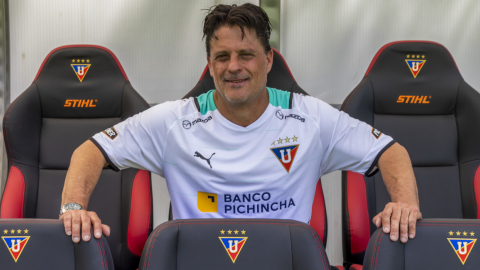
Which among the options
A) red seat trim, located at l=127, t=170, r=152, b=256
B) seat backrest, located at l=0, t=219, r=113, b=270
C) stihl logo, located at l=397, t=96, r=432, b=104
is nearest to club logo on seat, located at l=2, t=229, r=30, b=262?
seat backrest, located at l=0, t=219, r=113, b=270

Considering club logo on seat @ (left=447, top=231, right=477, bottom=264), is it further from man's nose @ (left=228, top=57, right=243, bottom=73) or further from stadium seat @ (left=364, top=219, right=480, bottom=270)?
man's nose @ (left=228, top=57, right=243, bottom=73)

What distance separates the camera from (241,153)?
1.33m

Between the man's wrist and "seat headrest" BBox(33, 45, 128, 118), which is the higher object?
"seat headrest" BBox(33, 45, 128, 118)

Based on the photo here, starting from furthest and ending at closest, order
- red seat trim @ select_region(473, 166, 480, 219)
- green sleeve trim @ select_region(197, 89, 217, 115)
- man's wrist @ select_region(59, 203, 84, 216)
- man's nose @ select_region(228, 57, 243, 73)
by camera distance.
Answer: red seat trim @ select_region(473, 166, 480, 219) < green sleeve trim @ select_region(197, 89, 217, 115) < man's nose @ select_region(228, 57, 243, 73) < man's wrist @ select_region(59, 203, 84, 216)

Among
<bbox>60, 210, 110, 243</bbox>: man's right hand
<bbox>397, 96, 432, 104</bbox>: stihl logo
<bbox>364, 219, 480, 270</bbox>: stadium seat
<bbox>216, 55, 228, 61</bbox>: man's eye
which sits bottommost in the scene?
<bbox>364, 219, 480, 270</bbox>: stadium seat

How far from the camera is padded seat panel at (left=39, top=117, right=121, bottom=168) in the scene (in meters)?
1.69

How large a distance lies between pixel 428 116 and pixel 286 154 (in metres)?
0.75

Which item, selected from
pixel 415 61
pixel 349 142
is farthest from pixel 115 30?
pixel 415 61

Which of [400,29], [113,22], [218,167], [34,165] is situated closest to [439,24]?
[400,29]

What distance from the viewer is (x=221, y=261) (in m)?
0.88

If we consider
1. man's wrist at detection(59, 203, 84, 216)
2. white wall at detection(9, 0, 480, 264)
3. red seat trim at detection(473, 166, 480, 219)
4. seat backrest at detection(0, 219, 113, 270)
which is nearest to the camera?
seat backrest at detection(0, 219, 113, 270)

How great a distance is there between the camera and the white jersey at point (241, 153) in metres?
1.32

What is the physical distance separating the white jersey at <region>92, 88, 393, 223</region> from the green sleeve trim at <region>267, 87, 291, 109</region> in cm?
3

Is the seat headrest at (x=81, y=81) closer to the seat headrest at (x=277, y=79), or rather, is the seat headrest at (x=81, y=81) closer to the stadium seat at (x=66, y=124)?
the stadium seat at (x=66, y=124)
